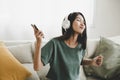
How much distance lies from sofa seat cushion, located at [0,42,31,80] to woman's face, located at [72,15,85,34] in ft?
2.06

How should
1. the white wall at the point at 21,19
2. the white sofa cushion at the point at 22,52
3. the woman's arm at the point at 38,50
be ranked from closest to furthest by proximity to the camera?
1. the woman's arm at the point at 38,50
2. the white sofa cushion at the point at 22,52
3. the white wall at the point at 21,19

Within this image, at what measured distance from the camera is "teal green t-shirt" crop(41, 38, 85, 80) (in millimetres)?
1819

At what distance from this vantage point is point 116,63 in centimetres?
239

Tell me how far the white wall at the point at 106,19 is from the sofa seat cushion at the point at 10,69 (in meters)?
1.39

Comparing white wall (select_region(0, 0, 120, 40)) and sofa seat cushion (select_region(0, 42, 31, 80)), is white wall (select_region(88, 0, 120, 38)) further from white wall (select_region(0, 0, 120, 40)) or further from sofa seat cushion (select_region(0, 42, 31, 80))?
sofa seat cushion (select_region(0, 42, 31, 80))

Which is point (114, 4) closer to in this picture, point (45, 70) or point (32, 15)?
point (32, 15)

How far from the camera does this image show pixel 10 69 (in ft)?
6.78

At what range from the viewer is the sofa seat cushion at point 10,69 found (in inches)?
80.1

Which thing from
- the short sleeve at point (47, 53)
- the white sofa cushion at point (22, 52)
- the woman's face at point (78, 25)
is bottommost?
the white sofa cushion at point (22, 52)

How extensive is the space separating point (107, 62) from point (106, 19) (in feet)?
3.49

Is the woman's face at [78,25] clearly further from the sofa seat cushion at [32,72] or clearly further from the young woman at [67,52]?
the sofa seat cushion at [32,72]

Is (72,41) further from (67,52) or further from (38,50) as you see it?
(38,50)

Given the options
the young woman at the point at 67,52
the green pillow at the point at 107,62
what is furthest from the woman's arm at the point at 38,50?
the green pillow at the point at 107,62

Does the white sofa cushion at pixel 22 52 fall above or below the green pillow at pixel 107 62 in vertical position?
above
